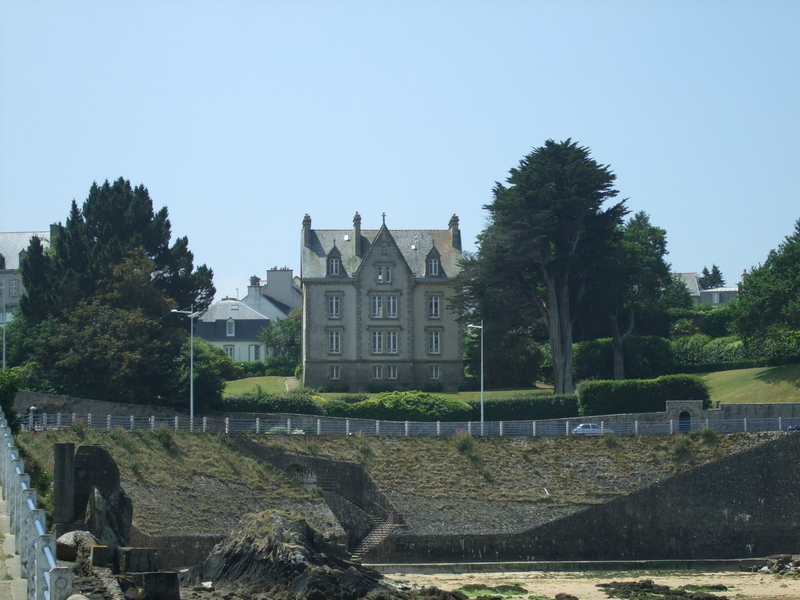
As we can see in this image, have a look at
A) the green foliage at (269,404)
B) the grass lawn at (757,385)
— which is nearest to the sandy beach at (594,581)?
the green foliage at (269,404)

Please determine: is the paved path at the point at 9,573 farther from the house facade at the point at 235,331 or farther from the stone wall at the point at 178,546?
the house facade at the point at 235,331

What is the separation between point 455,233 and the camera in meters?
82.7

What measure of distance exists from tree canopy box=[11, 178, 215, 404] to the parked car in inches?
771

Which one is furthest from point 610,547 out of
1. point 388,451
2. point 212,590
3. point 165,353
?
point 165,353

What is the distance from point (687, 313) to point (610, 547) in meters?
47.8

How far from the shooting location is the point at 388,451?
53.7 m

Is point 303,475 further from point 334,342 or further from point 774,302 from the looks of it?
point 774,302

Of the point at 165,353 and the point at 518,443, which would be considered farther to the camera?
the point at 165,353

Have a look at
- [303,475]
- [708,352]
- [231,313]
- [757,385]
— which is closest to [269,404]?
[303,475]

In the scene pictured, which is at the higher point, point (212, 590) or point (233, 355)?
point (233, 355)

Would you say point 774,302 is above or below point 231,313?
below

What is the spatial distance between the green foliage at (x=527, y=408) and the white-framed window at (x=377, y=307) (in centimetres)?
1625

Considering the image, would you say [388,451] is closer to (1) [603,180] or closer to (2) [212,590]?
(2) [212,590]

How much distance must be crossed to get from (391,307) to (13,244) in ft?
131
